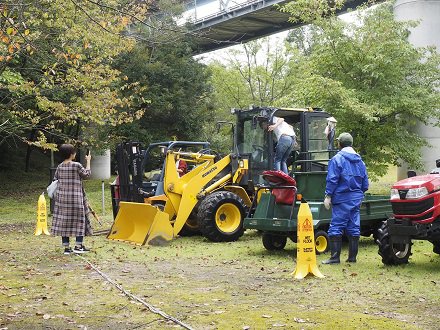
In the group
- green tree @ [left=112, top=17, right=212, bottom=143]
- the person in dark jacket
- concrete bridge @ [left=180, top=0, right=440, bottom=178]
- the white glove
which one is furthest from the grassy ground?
green tree @ [left=112, top=17, right=212, bottom=143]

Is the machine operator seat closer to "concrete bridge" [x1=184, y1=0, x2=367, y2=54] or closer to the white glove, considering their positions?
the white glove

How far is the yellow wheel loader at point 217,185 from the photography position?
1208 cm

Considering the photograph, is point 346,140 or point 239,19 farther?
point 239,19

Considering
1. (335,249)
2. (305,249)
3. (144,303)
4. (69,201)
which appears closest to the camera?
(144,303)

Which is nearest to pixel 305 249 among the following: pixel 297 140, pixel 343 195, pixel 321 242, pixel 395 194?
pixel 343 195

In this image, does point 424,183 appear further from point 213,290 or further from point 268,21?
point 268,21

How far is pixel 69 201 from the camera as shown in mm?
10039

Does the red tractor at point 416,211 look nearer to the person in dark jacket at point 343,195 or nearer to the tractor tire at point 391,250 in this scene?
the tractor tire at point 391,250

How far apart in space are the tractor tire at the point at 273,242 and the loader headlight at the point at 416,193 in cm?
311

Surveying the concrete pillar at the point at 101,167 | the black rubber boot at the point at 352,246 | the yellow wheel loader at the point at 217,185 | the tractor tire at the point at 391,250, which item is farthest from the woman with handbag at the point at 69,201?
the concrete pillar at the point at 101,167

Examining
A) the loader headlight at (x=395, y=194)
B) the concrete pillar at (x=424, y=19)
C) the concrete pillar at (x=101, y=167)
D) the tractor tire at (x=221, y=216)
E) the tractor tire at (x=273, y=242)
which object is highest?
the concrete pillar at (x=424, y=19)

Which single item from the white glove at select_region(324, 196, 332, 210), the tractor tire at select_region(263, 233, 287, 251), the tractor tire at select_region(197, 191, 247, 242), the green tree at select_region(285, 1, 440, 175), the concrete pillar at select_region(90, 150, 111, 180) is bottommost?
the tractor tire at select_region(263, 233, 287, 251)

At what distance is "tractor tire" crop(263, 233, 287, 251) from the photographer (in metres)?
10.8

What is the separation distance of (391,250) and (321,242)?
1.69m
